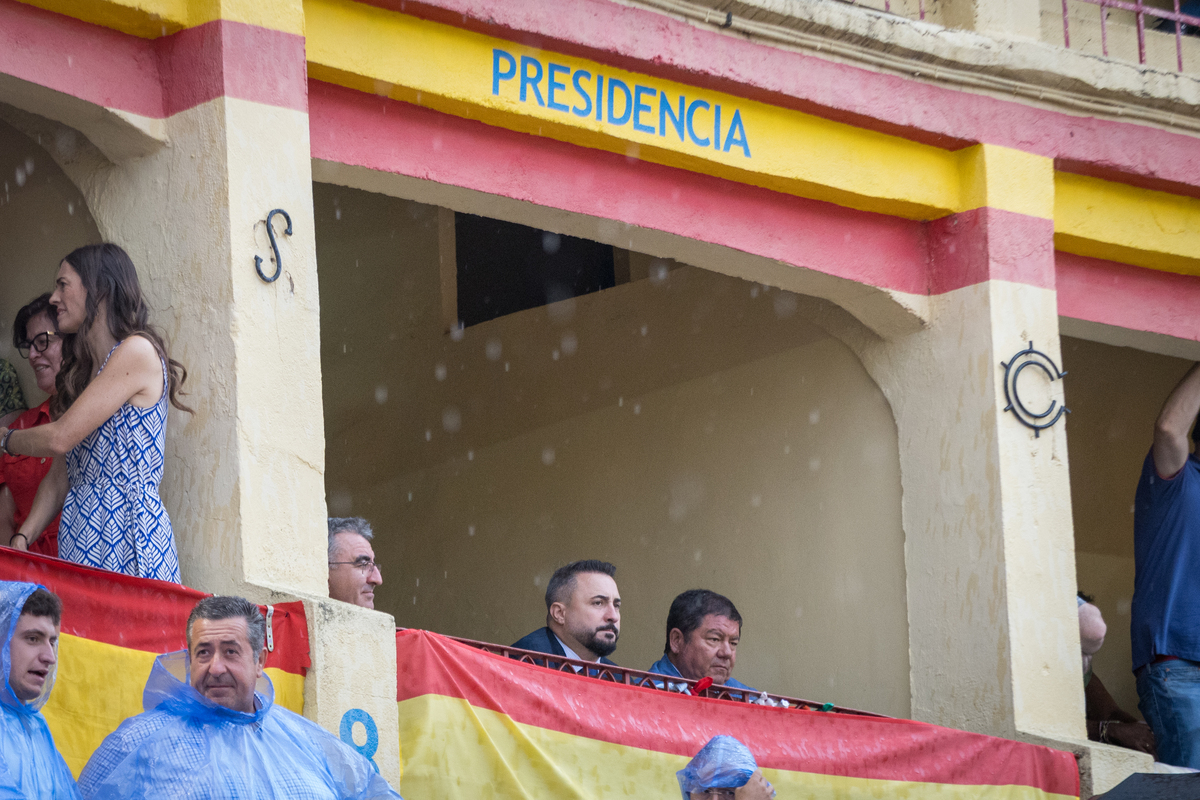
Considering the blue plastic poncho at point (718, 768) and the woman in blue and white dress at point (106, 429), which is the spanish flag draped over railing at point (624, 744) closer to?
the blue plastic poncho at point (718, 768)

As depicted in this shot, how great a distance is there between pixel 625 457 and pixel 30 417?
14.0ft

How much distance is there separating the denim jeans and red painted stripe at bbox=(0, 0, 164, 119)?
4.84 meters

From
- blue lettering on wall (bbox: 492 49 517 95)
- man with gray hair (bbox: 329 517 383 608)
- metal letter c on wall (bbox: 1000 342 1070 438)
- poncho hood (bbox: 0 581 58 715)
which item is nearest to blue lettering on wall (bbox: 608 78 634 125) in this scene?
blue lettering on wall (bbox: 492 49 517 95)

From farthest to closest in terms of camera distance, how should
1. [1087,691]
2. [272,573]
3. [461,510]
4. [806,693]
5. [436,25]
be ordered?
1. [461,510]
2. [1087,691]
3. [806,693]
4. [436,25]
5. [272,573]

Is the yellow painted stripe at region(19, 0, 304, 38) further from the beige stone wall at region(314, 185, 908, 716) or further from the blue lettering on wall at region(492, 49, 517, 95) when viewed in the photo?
the beige stone wall at region(314, 185, 908, 716)

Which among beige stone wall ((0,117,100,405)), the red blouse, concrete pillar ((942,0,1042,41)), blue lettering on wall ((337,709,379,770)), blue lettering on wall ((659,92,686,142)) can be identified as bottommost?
blue lettering on wall ((337,709,379,770))

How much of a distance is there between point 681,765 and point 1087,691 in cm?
367

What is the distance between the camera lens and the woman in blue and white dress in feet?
17.4

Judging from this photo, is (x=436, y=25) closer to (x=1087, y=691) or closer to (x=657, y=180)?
(x=657, y=180)

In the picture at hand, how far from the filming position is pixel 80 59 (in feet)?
19.1

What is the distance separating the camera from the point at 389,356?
10766mm

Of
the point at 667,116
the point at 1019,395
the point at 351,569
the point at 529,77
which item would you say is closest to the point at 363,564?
the point at 351,569

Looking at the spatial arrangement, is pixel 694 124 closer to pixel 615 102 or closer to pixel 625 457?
pixel 615 102

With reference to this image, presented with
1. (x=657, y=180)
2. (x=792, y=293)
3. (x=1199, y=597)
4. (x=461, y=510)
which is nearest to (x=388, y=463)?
(x=461, y=510)
